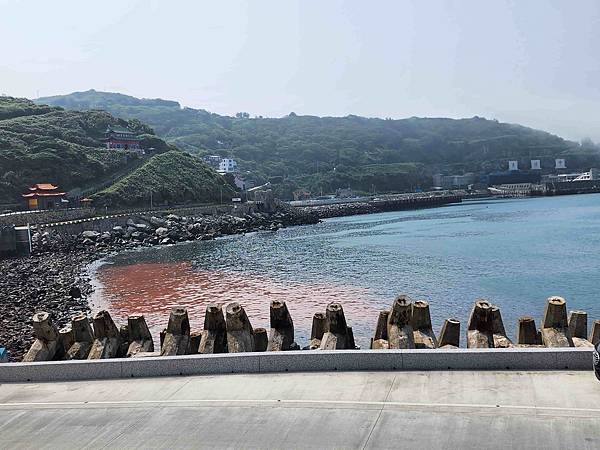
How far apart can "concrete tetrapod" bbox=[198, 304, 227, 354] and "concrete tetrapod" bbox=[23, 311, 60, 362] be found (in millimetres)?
3057

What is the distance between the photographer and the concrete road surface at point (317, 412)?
24.8 ft

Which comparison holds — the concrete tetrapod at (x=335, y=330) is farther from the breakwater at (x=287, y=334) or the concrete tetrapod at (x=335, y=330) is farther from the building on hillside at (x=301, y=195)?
the building on hillside at (x=301, y=195)

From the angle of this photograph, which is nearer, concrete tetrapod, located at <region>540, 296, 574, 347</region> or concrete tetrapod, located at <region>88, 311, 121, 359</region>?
concrete tetrapod, located at <region>540, 296, 574, 347</region>

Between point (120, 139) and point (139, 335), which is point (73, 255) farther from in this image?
point (120, 139)

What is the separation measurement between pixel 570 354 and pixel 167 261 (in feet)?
149

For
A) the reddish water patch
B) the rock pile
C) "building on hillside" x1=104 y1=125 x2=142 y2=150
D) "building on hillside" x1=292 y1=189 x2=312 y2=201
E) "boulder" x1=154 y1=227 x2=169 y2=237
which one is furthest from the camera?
"building on hillside" x1=292 y1=189 x2=312 y2=201

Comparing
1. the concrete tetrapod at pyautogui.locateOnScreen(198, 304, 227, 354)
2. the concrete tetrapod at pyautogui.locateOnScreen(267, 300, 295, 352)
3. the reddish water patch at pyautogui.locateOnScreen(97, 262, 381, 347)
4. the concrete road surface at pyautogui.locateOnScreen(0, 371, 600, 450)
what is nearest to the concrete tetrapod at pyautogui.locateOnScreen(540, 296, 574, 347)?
the concrete road surface at pyautogui.locateOnScreen(0, 371, 600, 450)

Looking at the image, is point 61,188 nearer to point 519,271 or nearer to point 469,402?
point 519,271

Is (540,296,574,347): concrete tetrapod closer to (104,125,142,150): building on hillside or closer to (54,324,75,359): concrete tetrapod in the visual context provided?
(54,324,75,359): concrete tetrapod

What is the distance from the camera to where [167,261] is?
171 feet

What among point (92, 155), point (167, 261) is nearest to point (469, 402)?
point (167, 261)

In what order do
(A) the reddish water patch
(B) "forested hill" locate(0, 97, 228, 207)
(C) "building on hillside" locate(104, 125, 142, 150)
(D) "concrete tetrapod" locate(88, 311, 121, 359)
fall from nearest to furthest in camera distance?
(D) "concrete tetrapod" locate(88, 311, 121, 359) < (A) the reddish water patch < (B) "forested hill" locate(0, 97, 228, 207) < (C) "building on hillside" locate(104, 125, 142, 150)

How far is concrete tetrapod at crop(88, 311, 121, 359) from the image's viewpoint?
12.7m

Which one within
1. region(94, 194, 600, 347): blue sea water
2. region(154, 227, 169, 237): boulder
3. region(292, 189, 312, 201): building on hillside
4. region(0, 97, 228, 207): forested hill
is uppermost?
region(0, 97, 228, 207): forested hill
